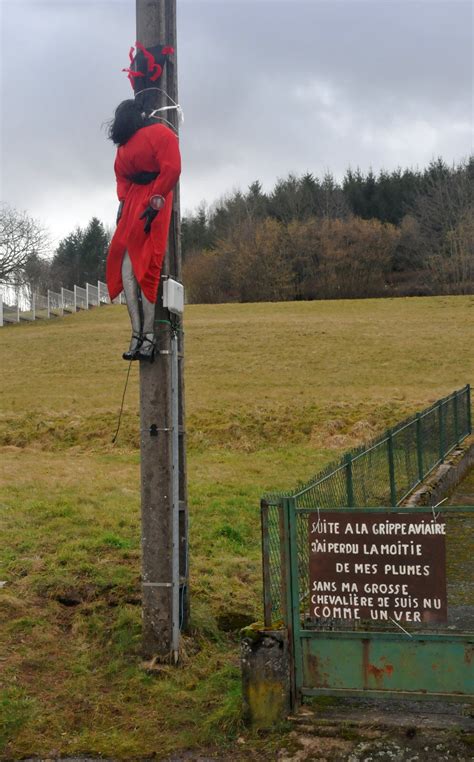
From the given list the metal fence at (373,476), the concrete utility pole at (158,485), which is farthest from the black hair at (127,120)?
the metal fence at (373,476)

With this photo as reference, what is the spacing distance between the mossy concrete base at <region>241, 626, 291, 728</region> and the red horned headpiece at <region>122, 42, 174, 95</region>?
13.5 ft

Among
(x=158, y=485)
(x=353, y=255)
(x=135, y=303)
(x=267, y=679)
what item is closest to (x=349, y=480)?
(x=158, y=485)

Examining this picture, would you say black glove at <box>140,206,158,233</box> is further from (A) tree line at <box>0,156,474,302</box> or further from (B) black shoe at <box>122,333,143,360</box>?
(A) tree line at <box>0,156,474,302</box>

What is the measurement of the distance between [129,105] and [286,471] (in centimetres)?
932

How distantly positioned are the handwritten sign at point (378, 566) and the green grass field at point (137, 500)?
92cm

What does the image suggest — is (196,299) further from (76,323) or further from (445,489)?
(445,489)

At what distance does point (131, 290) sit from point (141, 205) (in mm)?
633

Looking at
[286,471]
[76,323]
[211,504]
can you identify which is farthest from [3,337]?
[211,504]

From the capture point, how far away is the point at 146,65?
6191 millimetres

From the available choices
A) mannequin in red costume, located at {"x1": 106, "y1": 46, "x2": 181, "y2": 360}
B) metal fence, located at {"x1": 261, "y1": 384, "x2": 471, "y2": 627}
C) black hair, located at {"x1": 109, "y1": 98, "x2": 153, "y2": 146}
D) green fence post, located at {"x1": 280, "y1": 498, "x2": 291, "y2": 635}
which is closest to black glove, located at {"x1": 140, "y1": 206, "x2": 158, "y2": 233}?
mannequin in red costume, located at {"x1": 106, "y1": 46, "x2": 181, "y2": 360}

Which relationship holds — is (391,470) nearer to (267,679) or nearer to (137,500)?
(137,500)

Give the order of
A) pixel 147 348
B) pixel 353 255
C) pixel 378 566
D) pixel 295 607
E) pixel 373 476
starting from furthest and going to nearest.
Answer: pixel 353 255 < pixel 373 476 < pixel 147 348 < pixel 295 607 < pixel 378 566

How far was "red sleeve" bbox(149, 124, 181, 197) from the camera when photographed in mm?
5992

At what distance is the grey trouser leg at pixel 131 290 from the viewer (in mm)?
6062
